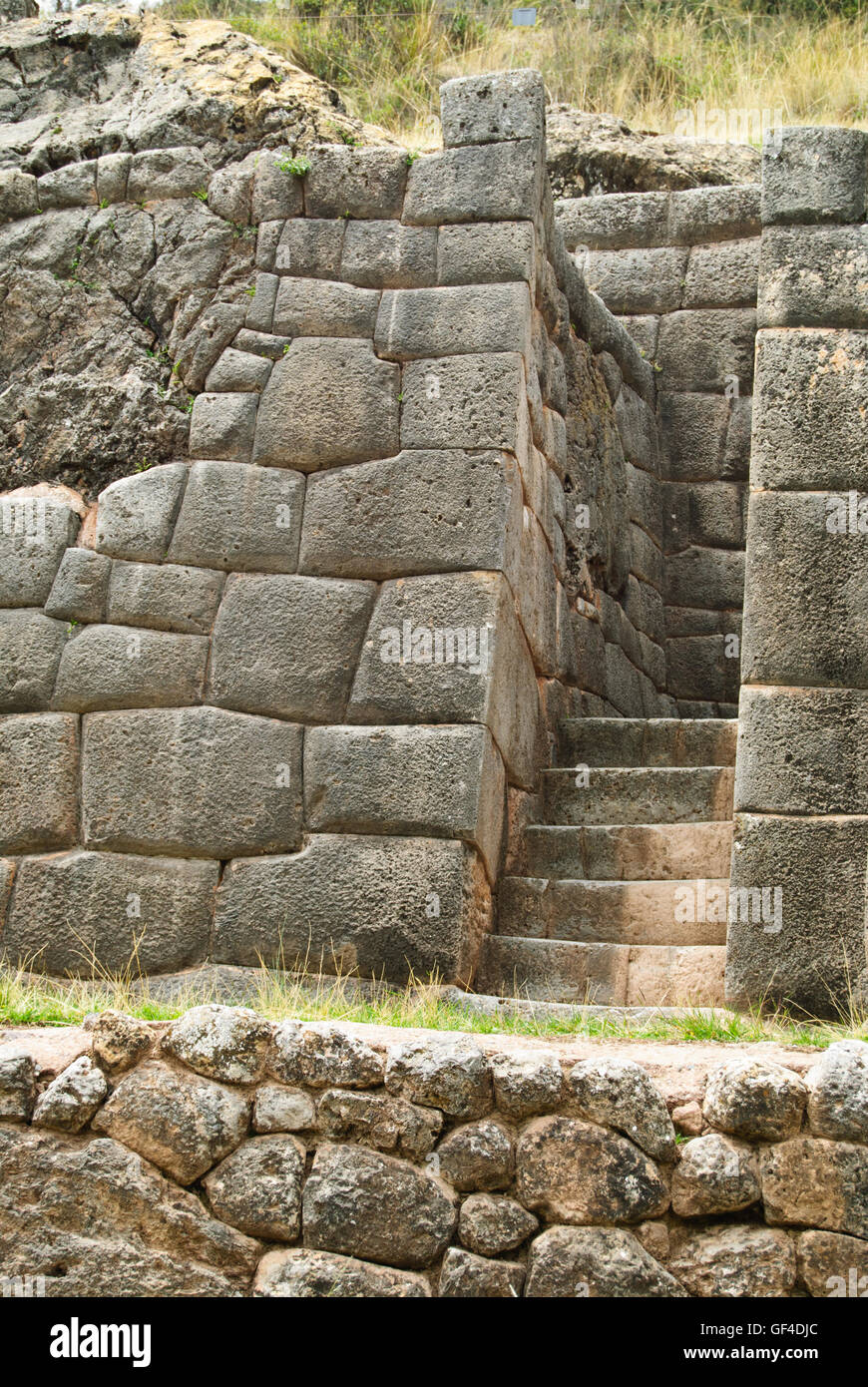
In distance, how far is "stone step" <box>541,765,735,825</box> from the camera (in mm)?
6531

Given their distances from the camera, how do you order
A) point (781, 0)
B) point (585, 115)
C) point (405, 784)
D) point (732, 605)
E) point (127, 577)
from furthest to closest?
point (781, 0) → point (585, 115) → point (732, 605) → point (127, 577) → point (405, 784)

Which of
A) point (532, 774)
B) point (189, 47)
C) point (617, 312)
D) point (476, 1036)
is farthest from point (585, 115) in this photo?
point (476, 1036)

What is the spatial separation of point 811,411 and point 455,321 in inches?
70.2

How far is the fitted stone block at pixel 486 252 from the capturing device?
6688mm

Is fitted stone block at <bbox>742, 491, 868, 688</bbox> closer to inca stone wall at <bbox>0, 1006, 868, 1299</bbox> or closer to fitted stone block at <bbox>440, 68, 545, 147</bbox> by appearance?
inca stone wall at <bbox>0, 1006, 868, 1299</bbox>

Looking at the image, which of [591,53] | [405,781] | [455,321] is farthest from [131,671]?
[591,53]

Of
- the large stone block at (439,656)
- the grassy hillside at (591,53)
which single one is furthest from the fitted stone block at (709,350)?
the large stone block at (439,656)

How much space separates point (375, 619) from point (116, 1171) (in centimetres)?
286

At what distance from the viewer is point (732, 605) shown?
953 cm

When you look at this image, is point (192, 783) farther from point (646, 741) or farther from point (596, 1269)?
point (596, 1269)

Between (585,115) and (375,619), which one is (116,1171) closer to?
(375,619)

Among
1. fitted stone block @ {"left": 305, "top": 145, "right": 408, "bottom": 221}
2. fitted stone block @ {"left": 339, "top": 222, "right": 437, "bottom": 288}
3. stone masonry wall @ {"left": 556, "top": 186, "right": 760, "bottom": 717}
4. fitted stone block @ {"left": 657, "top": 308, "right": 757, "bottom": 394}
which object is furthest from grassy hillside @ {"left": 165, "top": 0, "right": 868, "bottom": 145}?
fitted stone block @ {"left": 339, "top": 222, "right": 437, "bottom": 288}

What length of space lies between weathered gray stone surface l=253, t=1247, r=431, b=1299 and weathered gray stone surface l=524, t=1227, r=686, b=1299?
319mm

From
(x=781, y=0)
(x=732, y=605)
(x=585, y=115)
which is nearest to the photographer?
(x=732, y=605)
